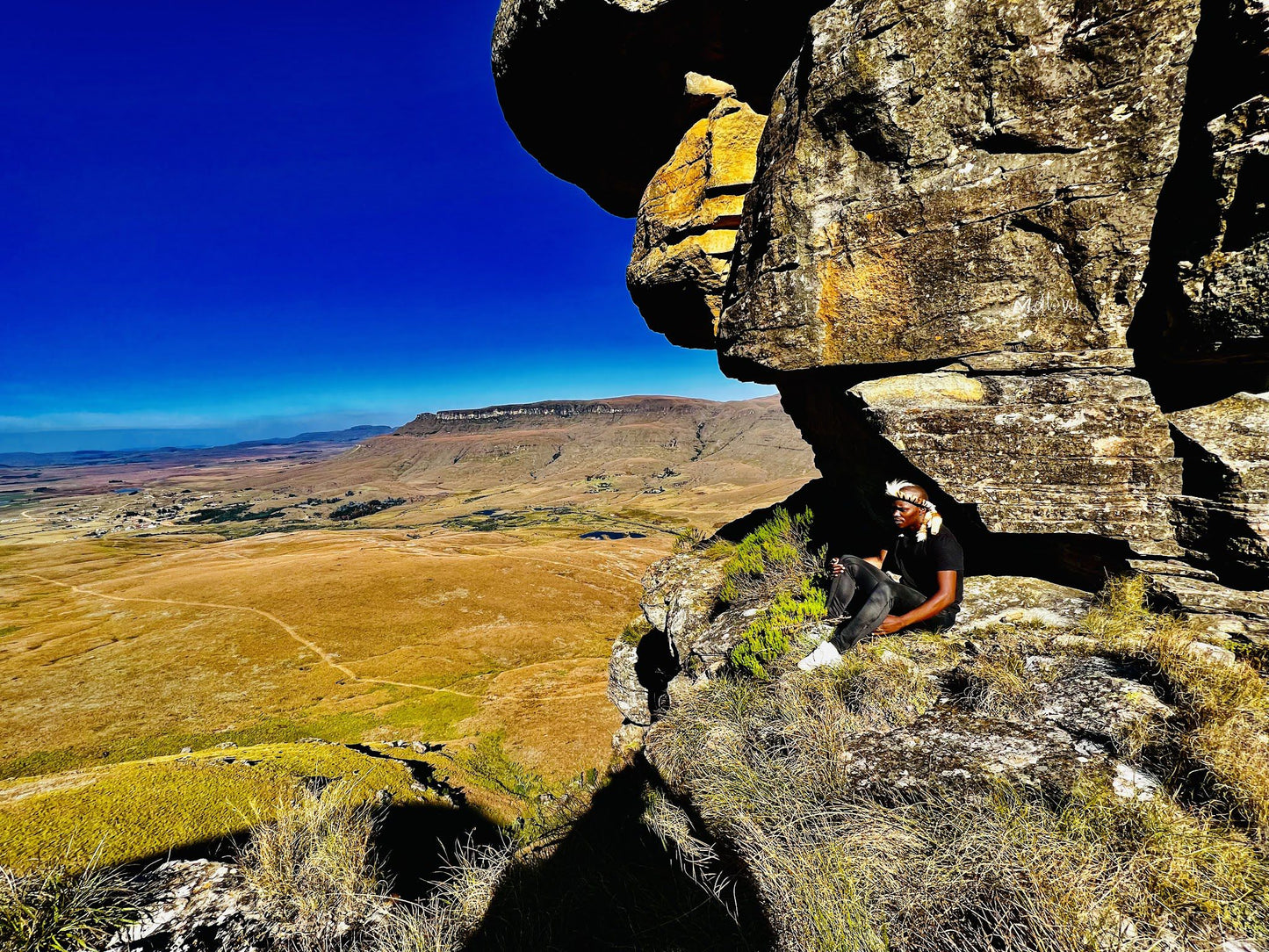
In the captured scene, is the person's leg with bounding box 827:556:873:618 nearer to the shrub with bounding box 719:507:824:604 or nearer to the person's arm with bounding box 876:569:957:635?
the person's arm with bounding box 876:569:957:635

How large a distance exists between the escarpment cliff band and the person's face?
91cm

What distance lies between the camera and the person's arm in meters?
5.65

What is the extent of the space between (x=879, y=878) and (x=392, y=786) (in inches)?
227

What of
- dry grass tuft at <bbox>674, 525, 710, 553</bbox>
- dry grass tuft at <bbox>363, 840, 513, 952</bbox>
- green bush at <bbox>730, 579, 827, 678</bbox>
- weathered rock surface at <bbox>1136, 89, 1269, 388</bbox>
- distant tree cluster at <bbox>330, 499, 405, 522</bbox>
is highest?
weathered rock surface at <bbox>1136, 89, 1269, 388</bbox>

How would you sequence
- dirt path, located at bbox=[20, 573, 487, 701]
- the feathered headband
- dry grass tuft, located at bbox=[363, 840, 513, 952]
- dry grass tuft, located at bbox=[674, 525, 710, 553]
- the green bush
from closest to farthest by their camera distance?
1. dry grass tuft, located at bbox=[363, 840, 513, 952]
2. the feathered headband
3. the green bush
4. dry grass tuft, located at bbox=[674, 525, 710, 553]
5. dirt path, located at bbox=[20, 573, 487, 701]

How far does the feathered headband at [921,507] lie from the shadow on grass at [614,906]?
4399 mm

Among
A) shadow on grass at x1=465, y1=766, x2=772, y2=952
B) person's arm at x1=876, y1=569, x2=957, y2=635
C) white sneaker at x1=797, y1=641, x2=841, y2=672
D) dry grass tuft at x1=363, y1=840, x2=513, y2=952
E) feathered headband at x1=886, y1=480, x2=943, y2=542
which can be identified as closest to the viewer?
shadow on grass at x1=465, y1=766, x2=772, y2=952

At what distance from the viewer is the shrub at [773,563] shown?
8344mm

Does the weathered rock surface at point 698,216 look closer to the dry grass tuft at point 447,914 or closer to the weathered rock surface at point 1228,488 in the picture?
the weathered rock surface at point 1228,488

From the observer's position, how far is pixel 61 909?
3.01 metres

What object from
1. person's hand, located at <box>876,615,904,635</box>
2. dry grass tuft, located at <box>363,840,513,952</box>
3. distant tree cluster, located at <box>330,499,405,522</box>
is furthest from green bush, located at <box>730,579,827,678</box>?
distant tree cluster, located at <box>330,499,405,522</box>

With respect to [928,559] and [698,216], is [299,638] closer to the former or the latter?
[698,216]

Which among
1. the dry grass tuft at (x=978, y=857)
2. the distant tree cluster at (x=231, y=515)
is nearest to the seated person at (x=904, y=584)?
the dry grass tuft at (x=978, y=857)

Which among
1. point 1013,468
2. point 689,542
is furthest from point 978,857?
point 689,542
